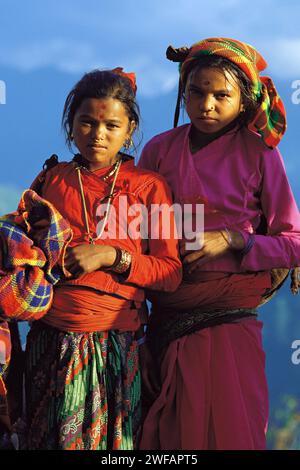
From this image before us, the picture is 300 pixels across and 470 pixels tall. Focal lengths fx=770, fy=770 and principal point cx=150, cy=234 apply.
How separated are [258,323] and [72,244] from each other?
36.5 inches

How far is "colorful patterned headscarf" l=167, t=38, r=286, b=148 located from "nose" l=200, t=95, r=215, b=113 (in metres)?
0.21

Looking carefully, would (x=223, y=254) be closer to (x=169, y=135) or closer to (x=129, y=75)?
(x=169, y=135)

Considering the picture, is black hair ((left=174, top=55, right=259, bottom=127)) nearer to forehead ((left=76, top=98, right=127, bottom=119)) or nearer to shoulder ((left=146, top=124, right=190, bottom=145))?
shoulder ((left=146, top=124, right=190, bottom=145))

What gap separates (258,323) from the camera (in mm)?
3354

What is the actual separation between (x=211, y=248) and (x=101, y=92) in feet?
2.53

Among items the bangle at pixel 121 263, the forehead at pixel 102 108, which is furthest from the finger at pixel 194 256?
the forehead at pixel 102 108

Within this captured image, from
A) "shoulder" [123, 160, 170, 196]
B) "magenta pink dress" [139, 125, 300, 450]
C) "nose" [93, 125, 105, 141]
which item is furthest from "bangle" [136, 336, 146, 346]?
"nose" [93, 125, 105, 141]

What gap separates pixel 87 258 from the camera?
285 cm

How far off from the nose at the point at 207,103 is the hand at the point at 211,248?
0.50 metres

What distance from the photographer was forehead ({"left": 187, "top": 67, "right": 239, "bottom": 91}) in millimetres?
3150

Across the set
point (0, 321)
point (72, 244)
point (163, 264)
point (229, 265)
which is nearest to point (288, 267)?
point (229, 265)

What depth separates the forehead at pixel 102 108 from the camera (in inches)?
121

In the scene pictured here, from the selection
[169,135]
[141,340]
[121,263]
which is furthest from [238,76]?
[141,340]
